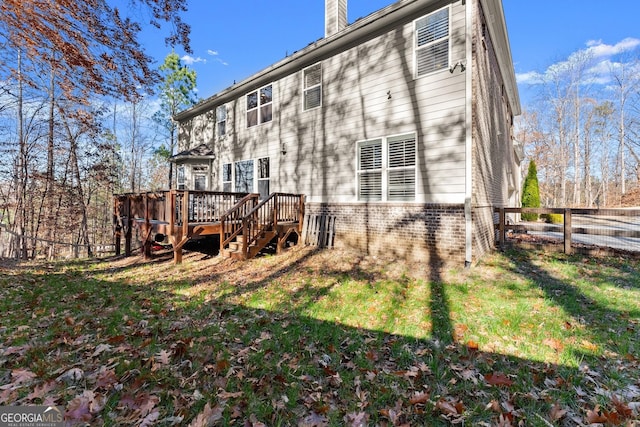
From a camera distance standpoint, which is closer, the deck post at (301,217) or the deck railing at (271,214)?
the deck railing at (271,214)

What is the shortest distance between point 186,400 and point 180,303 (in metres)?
2.83

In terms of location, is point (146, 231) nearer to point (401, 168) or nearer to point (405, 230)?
point (405, 230)

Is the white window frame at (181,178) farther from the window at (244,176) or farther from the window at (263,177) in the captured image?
the window at (263,177)

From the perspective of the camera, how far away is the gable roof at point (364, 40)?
7.20m

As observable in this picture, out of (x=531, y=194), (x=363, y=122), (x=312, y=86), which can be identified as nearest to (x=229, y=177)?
(x=312, y=86)

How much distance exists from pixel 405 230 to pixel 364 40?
18.5ft

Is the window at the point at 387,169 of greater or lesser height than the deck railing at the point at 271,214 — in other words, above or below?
above

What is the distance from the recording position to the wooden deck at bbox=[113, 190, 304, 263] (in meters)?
7.64

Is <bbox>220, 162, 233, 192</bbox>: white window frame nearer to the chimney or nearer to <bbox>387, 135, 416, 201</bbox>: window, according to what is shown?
the chimney

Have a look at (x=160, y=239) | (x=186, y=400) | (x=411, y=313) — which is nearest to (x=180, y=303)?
(x=186, y=400)

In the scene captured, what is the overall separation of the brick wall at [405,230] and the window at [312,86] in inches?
141

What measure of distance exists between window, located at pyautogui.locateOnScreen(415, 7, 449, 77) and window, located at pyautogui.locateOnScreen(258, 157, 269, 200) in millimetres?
6384

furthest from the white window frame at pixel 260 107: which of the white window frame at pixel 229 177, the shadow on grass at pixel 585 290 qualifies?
the shadow on grass at pixel 585 290

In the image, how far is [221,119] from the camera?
1343cm
